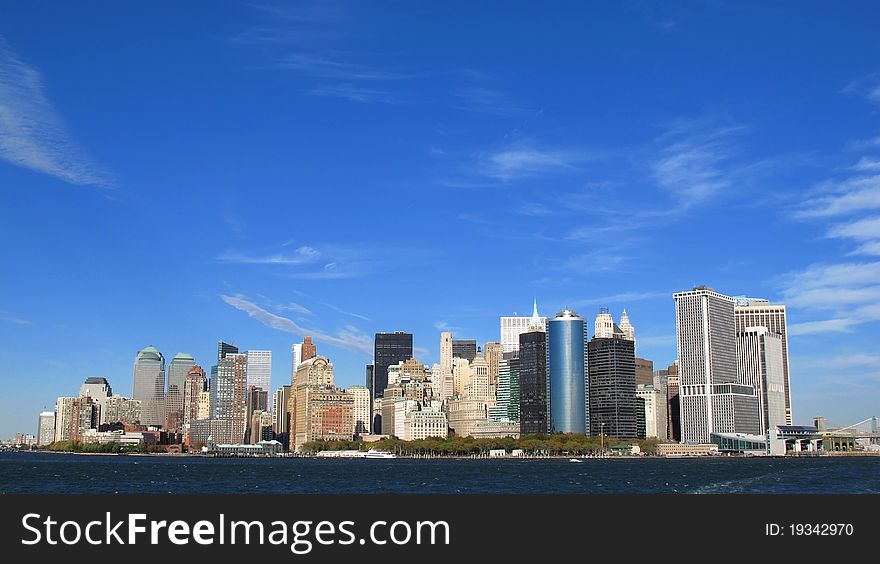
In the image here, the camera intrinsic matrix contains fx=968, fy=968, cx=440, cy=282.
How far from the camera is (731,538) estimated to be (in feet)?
104

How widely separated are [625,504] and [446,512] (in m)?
6.81

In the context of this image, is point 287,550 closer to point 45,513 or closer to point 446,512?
point 446,512

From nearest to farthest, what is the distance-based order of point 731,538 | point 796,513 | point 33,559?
1. point 33,559
2. point 731,538
3. point 796,513

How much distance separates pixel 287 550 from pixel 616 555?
407 inches

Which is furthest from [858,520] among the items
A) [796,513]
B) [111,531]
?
[111,531]

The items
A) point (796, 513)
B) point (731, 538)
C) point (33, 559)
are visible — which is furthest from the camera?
point (796, 513)

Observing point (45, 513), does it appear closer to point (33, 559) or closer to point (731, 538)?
point (33, 559)

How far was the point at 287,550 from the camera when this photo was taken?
29.5 metres

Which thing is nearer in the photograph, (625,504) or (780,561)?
(780,561)

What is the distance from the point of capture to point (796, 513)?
33.8 meters

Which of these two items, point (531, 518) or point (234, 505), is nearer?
point (234, 505)

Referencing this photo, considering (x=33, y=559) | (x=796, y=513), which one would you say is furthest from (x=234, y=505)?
(x=796, y=513)

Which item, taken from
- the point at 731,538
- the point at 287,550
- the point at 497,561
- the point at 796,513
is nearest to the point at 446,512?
the point at 497,561

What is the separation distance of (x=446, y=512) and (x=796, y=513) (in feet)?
40.5
